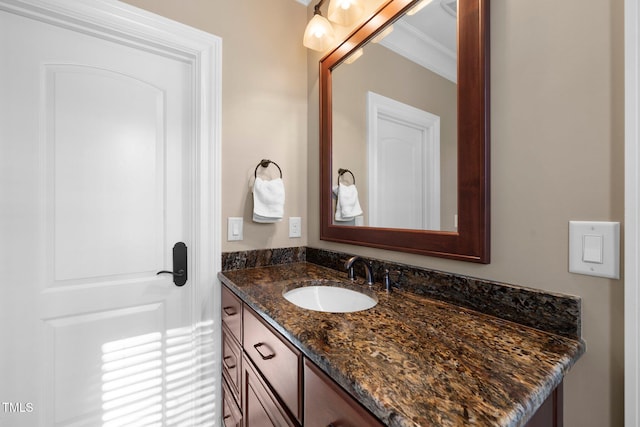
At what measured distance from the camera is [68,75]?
43.9 inches

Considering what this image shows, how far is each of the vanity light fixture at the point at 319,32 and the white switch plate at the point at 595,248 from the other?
129 centimetres

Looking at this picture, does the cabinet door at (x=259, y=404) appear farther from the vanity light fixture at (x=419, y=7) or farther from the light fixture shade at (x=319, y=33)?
the light fixture shade at (x=319, y=33)

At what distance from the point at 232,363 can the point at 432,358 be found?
92cm

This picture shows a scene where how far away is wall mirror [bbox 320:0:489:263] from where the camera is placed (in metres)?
0.81

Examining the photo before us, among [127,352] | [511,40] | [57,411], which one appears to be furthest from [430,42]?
[57,411]

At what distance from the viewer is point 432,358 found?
54 centimetres

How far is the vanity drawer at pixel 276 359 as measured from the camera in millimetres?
659

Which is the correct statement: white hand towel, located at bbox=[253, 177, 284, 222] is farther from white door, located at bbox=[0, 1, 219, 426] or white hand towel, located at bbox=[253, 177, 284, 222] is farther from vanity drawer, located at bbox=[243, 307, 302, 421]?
vanity drawer, located at bbox=[243, 307, 302, 421]

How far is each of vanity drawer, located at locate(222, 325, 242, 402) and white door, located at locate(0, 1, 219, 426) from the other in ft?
0.32

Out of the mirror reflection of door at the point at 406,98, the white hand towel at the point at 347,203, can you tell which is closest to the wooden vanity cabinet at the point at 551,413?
the mirror reflection of door at the point at 406,98

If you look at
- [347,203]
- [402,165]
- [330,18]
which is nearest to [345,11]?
[330,18]

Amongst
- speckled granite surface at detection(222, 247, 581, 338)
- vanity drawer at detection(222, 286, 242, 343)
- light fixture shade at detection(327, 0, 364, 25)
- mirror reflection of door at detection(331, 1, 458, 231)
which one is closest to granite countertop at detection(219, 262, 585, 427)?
speckled granite surface at detection(222, 247, 581, 338)

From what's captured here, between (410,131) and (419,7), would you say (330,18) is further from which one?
(410,131)

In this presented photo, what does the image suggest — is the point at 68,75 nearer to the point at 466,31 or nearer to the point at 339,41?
the point at 339,41
